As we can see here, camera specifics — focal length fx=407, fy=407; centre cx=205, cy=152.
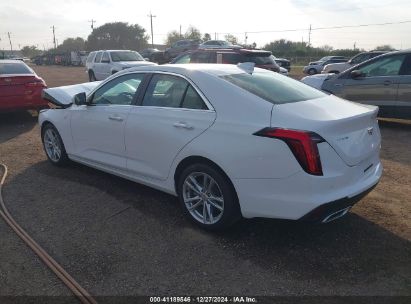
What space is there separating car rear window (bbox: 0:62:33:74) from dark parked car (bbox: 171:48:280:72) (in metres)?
5.09

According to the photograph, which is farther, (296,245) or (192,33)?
(192,33)

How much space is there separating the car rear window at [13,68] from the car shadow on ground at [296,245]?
6.12 metres

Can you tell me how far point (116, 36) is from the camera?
100688mm

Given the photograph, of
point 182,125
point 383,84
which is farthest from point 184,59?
point 182,125

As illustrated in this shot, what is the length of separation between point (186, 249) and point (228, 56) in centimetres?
969

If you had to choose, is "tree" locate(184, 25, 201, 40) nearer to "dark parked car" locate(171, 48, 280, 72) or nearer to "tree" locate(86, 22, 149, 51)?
"tree" locate(86, 22, 149, 51)

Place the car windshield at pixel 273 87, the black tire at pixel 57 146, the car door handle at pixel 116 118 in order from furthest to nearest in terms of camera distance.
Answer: the black tire at pixel 57 146 < the car door handle at pixel 116 118 < the car windshield at pixel 273 87

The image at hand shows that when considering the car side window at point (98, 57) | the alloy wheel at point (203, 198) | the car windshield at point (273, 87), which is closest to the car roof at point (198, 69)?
the car windshield at point (273, 87)

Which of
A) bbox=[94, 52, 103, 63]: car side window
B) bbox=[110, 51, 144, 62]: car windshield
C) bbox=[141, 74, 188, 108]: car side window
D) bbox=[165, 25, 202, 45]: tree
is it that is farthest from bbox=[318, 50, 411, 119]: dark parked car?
bbox=[165, 25, 202, 45]: tree

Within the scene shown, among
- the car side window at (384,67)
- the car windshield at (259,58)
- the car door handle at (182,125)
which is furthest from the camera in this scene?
the car windshield at (259,58)

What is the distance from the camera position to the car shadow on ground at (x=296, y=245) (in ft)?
10.7

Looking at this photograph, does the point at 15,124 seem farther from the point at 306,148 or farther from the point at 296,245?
the point at 306,148

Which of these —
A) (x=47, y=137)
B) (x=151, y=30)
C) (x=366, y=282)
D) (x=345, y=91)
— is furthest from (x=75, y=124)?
(x=151, y=30)

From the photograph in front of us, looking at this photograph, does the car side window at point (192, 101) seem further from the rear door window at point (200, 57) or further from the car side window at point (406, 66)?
the rear door window at point (200, 57)
